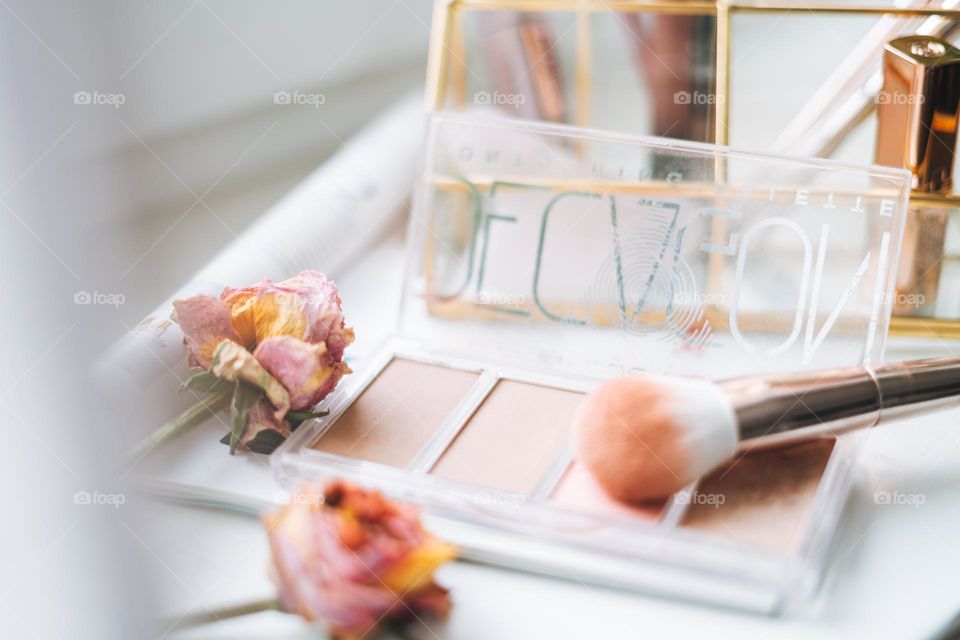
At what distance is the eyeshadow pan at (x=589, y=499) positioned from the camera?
54 cm

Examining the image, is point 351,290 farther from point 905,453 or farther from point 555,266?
point 905,453

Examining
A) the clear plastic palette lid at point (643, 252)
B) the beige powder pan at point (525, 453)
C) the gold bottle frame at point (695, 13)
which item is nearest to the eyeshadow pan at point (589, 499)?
the beige powder pan at point (525, 453)

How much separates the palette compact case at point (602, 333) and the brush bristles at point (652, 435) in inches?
0.9

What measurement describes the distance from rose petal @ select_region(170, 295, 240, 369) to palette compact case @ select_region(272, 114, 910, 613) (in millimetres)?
74

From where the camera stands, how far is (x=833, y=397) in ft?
1.88

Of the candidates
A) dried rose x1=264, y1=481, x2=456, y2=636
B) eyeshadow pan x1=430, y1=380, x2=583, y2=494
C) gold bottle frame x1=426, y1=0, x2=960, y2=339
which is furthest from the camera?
gold bottle frame x1=426, y1=0, x2=960, y2=339

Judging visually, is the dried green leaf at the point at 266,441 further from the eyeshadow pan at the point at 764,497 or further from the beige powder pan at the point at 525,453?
the eyeshadow pan at the point at 764,497

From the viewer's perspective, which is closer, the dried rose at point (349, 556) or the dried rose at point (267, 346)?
the dried rose at point (349, 556)

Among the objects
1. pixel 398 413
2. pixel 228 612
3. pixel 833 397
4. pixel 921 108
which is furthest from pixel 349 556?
pixel 921 108

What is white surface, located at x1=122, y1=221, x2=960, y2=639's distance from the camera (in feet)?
1.64

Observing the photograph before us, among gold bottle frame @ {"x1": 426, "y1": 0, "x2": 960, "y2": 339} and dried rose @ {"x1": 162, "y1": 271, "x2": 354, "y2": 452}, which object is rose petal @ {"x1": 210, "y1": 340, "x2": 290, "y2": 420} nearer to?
dried rose @ {"x1": 162, "y1": 271, "x2": 354, "y2": 452}

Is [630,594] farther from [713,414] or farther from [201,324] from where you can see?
[201,324]

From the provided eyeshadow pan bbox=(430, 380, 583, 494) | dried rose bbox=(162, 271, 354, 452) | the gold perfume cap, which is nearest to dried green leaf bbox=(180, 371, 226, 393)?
dried rose bbox=(162, 271, 354, 452)

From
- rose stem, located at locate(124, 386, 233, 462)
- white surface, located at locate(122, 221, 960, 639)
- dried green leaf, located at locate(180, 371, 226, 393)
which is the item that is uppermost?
dried green leaf, located at locate(180, 371, 226, 393)
